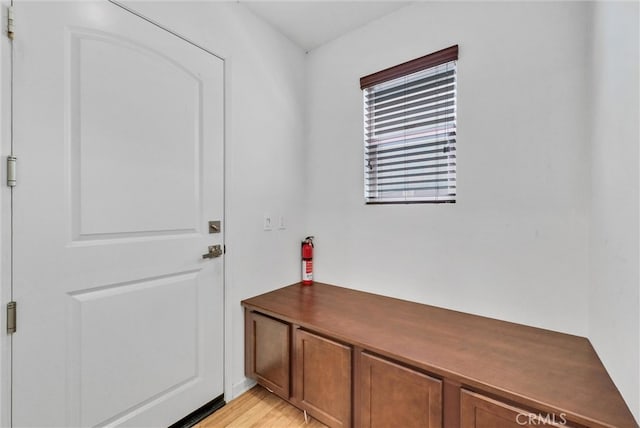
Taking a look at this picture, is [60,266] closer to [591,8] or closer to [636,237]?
[636,237]

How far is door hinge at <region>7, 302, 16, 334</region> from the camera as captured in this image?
1026mm

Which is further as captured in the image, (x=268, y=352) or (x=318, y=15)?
(x=318, y=15)

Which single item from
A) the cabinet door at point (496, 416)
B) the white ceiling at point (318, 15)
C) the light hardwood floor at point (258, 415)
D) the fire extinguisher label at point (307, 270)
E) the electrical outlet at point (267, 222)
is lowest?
the light hardwood floor at point (258, 415)

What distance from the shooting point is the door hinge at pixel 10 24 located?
102cm

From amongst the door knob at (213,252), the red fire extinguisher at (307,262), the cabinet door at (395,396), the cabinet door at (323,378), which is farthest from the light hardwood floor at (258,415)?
the door knob at (213,252)

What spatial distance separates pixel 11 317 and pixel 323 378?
4.34 ft

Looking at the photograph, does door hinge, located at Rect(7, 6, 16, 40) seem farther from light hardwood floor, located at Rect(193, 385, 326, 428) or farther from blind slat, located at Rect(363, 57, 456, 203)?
light hardwood floor, located at Rect(193, 385, 326, 428)

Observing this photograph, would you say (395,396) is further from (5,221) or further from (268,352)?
(5,221)

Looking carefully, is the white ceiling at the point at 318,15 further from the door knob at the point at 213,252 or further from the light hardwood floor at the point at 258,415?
the light hardwood floor at the point at 258,415

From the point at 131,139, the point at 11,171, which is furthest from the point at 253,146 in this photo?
the point at 11,171

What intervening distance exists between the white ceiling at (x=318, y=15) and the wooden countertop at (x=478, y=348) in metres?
1.96

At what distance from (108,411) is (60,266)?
721 millimetres

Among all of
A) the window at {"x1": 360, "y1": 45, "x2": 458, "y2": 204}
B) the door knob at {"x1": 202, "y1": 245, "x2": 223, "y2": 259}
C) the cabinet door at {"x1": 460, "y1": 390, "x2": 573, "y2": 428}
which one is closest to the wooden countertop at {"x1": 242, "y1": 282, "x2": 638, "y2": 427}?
the cabinet door at {"x1": 460, "y1": 390, "x2": 573, "y2": 428}

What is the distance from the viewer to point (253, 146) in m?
1.92
